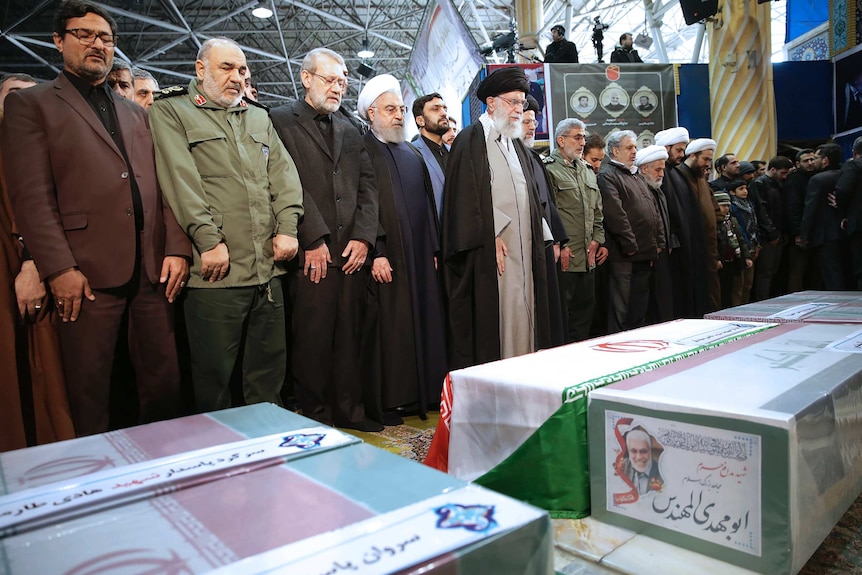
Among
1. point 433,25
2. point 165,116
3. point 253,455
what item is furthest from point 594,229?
point 433,25

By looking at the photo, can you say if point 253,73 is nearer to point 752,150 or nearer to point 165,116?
point 752,150

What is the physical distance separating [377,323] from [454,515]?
2.53m

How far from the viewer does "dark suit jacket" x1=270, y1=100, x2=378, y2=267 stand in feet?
9.61

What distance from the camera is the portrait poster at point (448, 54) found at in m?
7.63

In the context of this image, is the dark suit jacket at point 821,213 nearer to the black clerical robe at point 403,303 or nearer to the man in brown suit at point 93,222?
the black clerical robe at point 403,303

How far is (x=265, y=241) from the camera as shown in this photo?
258cm

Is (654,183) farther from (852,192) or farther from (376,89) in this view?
(376,89)

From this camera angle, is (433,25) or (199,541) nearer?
(199,541)

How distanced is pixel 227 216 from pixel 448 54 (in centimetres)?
658

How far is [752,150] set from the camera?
320 inches

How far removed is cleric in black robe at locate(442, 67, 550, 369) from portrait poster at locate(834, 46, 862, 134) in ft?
24.8

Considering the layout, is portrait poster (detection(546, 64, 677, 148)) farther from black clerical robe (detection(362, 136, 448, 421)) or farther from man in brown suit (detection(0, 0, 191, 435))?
man in brown suit (detection(0, 0, 191, 435))

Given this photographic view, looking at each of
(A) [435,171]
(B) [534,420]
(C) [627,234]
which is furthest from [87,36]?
(C) [627,234]

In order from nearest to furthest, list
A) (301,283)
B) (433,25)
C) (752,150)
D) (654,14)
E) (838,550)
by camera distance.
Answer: (838,550) < (301,283) < (752,150) < (433,25) < (654,14)
